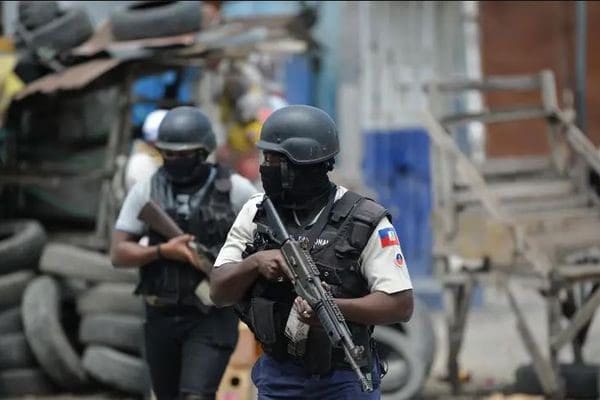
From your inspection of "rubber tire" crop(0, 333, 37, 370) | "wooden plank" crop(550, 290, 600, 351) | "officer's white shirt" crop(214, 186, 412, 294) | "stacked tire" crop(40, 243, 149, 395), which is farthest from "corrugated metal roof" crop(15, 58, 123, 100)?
"officer's white shirt" crop(214, 186, 412, 294)

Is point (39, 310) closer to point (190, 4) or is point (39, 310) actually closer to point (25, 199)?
point (25, 199)

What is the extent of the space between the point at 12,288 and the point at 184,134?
135 inches

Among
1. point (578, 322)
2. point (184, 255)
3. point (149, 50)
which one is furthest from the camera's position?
point (149, 50)

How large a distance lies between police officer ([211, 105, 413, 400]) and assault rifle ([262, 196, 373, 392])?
2.2 inches

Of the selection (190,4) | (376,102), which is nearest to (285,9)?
(376,102)

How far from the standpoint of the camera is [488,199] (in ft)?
25.9

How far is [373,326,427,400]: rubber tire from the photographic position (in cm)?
812

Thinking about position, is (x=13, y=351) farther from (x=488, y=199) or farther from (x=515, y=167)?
(x=515, y=167)

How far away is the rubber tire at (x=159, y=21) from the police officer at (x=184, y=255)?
3426 millimetres

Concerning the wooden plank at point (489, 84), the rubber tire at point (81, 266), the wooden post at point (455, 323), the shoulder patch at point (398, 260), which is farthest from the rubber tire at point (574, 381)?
the shoulder patch at point (398, 260)

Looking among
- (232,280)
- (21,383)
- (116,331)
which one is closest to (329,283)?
(232,280)

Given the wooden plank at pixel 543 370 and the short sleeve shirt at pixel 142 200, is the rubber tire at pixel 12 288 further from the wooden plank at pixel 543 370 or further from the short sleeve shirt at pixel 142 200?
the wooden plank at pixel 543 370

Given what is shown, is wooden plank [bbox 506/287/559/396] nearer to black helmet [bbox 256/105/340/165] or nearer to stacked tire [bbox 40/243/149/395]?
stacked tire [bbox 40/243/149/395]

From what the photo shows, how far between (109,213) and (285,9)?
3.30 metres
